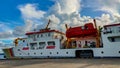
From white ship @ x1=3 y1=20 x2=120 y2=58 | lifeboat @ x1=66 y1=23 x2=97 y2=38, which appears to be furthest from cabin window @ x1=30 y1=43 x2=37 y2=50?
lifeboat @ x1=66 y1=23 x2=97 y2=38

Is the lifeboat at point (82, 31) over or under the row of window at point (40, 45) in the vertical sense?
over

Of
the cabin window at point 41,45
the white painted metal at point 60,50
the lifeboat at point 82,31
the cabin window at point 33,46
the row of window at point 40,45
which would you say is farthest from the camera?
the cabin window at point 33,46

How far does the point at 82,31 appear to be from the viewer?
123 feet

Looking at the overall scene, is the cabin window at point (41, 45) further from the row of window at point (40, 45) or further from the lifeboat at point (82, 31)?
the lifeboat at point (82, 31)

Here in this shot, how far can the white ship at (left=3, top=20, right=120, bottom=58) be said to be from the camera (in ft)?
112

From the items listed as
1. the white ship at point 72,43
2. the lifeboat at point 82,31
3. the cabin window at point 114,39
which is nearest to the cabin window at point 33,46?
the white ship at point 72,43

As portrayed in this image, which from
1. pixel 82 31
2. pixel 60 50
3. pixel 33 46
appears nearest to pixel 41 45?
pixel 33 46

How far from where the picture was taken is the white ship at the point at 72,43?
34156 mm

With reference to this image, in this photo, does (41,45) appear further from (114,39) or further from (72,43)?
(114,39)

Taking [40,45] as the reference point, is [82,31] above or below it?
above

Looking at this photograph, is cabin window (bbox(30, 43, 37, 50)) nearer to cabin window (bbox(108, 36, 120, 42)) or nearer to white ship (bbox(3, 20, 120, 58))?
white ship (bbox(3, 20, 120, 58))

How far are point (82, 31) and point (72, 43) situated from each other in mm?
3019

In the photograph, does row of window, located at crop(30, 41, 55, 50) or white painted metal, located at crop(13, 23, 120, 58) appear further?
row of window, located at crop(30, 41, 55, 50)

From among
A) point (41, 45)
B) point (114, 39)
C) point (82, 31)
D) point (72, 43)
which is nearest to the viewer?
point (114, 39)
